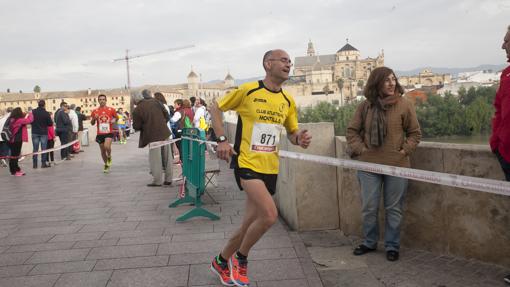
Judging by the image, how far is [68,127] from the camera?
48.2 feet

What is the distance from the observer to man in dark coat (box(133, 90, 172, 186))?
8.63 meters

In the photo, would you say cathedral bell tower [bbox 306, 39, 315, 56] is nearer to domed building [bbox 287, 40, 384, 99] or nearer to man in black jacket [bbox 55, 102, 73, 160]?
domed building [bbox 287, 40, 384, 99]

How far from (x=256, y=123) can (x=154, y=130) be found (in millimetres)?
5580

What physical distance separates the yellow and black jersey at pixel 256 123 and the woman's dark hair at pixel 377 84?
3.48 ft

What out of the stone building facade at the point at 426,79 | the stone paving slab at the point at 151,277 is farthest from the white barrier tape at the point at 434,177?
the stone building facade at the point at 426,79

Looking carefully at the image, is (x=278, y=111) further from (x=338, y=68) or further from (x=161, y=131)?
(x=338, y=68)

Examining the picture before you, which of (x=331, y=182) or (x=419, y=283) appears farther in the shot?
(x=331, y=182)

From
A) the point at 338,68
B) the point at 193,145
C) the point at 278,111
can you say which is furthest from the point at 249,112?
the point at 338,68

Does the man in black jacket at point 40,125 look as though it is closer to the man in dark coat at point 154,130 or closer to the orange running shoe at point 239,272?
the man in dark coat at point 154,130

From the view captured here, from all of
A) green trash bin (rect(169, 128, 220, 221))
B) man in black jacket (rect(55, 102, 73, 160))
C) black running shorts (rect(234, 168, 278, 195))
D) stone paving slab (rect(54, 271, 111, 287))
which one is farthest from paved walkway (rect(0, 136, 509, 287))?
man in black jacket (rect(55, 102, 73, 160))

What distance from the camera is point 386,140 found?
162 inches

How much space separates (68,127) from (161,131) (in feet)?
23.3

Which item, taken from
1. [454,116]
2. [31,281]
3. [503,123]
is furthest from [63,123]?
[454,116]

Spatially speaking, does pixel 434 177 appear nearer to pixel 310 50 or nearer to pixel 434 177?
pixel 434 177
